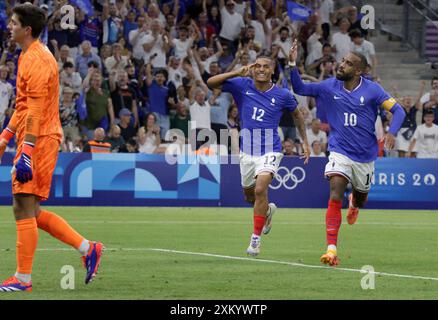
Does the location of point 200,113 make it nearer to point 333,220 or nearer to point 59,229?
point 333,220

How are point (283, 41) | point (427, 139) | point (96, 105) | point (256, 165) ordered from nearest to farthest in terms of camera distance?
point (256, 165) → point (96, 105) → point (427, 139) → point (283, 41)

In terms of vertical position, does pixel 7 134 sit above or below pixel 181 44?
below

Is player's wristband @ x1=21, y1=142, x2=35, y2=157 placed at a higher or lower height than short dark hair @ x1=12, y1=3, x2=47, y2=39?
lower

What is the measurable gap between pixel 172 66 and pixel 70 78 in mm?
3045

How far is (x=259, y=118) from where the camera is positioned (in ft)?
52.8

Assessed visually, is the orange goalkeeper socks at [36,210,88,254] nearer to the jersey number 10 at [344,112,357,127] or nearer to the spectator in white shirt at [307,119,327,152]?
the jersey number 10 at [344,112,357,127]

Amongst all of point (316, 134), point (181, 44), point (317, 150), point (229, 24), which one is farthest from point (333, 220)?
point (229, 24)

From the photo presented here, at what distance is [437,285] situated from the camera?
12016 millimetres

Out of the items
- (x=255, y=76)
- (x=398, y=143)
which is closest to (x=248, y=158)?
(x=255, y=76)

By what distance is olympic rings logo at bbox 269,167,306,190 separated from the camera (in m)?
26.7

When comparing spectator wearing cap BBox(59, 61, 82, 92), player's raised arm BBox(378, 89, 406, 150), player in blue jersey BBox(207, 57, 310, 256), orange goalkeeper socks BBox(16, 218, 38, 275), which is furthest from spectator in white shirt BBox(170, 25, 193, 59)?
orange goalkeeper socks BBox(16, 218, 38, 275)

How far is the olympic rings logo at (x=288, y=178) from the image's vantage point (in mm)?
26686

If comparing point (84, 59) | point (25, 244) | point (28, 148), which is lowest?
point (25, 244)

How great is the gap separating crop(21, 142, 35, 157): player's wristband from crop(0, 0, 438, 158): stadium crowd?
52.4 ft
